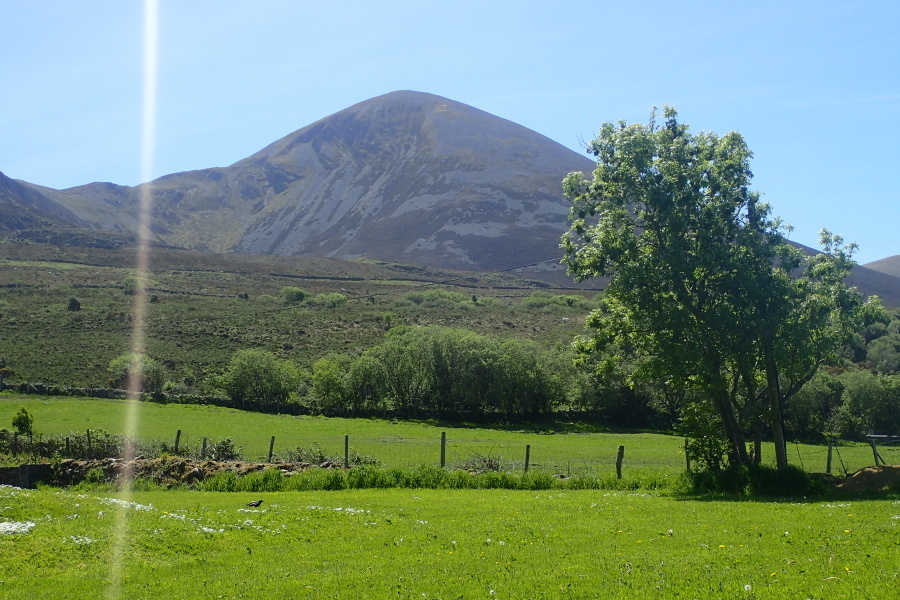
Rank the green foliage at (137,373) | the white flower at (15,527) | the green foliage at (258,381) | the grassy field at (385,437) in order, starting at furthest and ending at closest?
the green foliage at (137,373), the green foliage at (258,381), the grassy field at (385,437), the white flower at (15,527)

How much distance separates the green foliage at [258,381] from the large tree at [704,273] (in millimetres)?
45560

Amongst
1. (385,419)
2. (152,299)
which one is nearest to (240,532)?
(385,419)

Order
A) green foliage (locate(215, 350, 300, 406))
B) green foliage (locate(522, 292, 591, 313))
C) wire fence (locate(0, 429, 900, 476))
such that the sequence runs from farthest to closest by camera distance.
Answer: green foliage (locate(522, 292, 591, 313)) → green foliage (locate(215, 350, 300, 406)) → wire fence (locate(0, 429, 900, 476))

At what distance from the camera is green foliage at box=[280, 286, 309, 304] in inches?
4744

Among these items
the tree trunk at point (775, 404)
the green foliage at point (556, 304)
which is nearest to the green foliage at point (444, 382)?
the tree trunk at point (775, 404)

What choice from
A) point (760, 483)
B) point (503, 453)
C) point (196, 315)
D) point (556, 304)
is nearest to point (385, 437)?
point (503, 453)

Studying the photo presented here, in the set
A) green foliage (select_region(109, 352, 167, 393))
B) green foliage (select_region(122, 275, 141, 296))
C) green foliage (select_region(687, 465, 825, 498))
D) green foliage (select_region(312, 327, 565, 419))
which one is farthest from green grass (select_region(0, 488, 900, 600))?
green foliage (select_region(122, 275, 141, 296))

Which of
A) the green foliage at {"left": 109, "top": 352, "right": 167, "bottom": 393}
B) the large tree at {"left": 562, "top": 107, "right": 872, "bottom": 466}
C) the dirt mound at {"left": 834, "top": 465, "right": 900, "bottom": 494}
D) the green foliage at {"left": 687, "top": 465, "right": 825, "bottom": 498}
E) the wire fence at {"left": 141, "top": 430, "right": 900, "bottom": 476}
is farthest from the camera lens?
the green foliage at {"left": 109, "top": 352, "right": 167, "bottom": 393}

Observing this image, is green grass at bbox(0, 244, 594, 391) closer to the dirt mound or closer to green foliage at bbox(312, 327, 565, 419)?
green foliage at bbox(312, 327, 565, 419)

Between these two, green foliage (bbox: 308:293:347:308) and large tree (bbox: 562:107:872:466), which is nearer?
large tree (bbox: 562:107:872:466)

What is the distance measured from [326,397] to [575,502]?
46.8 metres

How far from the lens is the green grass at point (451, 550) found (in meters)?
8.92

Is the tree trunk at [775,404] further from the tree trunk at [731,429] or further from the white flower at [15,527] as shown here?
the white flower at [15,527]

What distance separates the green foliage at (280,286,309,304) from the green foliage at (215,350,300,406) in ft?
182
